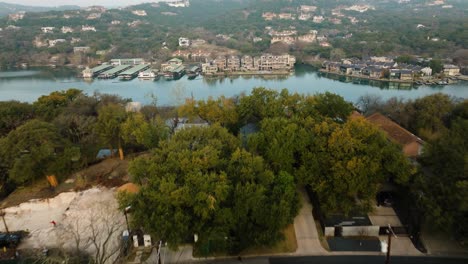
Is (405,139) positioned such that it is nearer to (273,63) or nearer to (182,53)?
(273,63)

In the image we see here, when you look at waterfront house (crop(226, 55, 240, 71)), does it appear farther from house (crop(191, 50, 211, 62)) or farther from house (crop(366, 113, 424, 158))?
house (crop(366, 113, 424, 158))

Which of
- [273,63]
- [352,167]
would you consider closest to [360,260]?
[352,167]

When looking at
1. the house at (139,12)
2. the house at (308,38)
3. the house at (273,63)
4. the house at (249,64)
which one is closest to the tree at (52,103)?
the house at (249,64)

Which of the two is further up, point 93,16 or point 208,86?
point 93,16

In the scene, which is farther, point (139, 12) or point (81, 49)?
point (139, 12)

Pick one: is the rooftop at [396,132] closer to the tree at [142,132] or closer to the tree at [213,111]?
the tree at [213,111]

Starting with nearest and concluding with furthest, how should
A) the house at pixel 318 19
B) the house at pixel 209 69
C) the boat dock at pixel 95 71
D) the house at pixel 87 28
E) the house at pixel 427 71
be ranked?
the house at pixel 427 71 → the boat dock at pixel 95 71 → the house at pixel 209 69 → the house at pixel 87 28 → the house at pixel 318 19
